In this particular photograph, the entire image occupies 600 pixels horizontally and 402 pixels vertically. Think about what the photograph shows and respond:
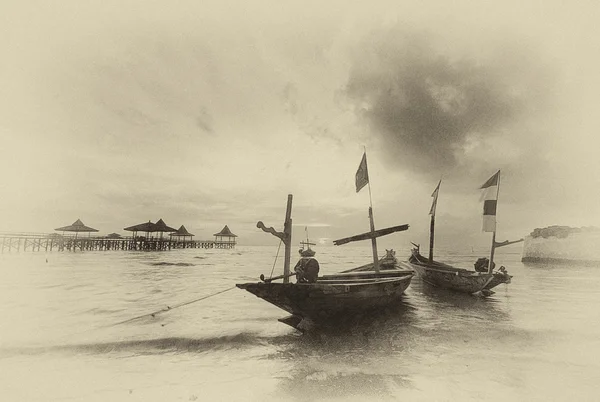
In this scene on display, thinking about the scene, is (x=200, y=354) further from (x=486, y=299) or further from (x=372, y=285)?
(x=486, y=299)

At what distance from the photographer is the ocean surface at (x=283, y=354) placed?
505cm

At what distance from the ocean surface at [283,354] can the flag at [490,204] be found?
3.56 meters

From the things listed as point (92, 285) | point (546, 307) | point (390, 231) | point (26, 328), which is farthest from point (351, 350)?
point (92, 285)

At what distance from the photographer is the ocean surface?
505cm

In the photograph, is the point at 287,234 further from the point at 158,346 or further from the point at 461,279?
the point at 461,279

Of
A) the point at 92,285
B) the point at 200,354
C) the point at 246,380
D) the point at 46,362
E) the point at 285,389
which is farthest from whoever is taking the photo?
the point at 92,285

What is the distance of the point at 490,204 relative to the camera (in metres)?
12.8

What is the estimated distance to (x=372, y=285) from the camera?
844cm

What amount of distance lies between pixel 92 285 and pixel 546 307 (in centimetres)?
2273

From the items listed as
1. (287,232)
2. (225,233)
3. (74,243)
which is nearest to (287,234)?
(287,232)

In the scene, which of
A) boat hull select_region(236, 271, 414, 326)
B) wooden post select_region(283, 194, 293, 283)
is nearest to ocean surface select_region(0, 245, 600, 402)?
boat hull select_region(236, 271, 414, 326)

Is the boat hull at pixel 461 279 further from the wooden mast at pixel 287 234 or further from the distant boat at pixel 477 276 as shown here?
the wooden mast at pixel 287 234

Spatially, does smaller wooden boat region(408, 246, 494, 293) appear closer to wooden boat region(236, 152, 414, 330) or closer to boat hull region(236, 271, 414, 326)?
wooden boat region(236, 152, 414, 330)

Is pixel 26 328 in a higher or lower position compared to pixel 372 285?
lower
